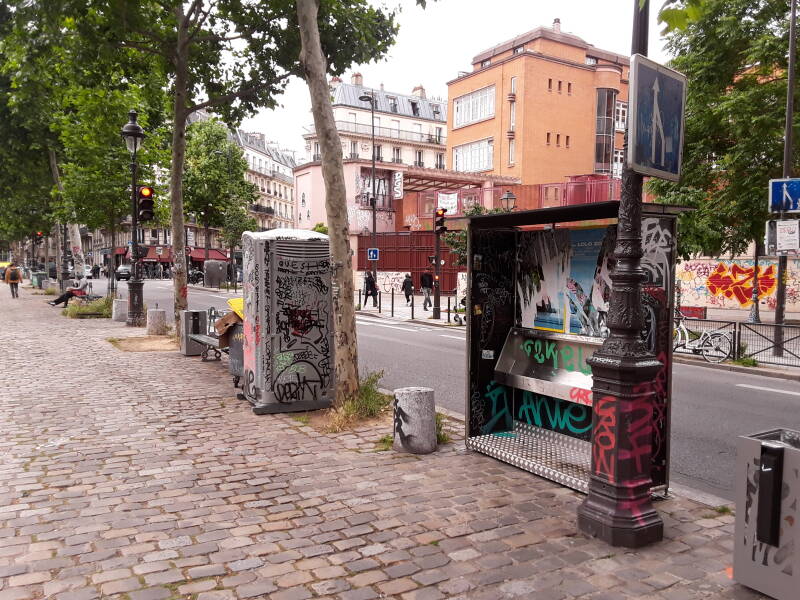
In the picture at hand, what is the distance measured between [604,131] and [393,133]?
3780 cm

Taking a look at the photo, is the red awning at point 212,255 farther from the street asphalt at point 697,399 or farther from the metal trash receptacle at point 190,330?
the metal trash receptacle at point 190,330

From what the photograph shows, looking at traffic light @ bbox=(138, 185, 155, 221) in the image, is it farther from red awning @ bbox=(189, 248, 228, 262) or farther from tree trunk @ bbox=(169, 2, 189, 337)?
red awning @ bbox=(189, 248, 228, 262)

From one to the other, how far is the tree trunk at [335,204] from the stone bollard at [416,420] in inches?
53.2

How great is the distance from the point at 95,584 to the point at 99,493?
1.62 metres

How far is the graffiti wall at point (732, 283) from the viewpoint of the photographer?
1046 inches

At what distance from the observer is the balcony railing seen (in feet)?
251

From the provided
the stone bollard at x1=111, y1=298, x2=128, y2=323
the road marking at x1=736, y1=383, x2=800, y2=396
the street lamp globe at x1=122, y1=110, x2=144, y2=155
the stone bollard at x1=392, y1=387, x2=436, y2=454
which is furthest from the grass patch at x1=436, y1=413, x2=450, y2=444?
the stone bollard at x1=111, y1=298, x2=128, y2=323

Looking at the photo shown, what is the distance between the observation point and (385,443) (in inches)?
254

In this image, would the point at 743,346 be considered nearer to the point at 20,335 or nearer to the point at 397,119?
the point at 20,335

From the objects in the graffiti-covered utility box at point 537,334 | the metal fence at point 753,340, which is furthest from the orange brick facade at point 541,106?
the graffiti-covered utility box at point 537,334

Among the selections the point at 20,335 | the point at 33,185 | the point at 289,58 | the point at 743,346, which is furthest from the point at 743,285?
the point at 33,185

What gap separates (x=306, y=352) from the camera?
7.92 metres

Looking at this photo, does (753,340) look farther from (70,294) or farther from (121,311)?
(70,294)

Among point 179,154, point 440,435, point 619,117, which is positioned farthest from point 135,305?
point 619,117
